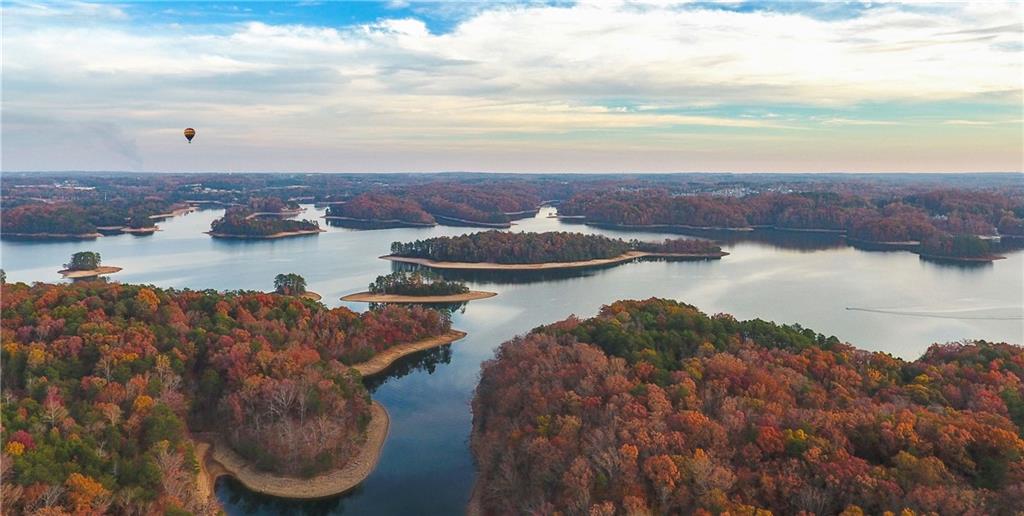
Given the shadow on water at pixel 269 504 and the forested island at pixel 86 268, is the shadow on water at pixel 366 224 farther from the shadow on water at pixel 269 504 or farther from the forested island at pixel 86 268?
the shadow on water at pixel 269 504

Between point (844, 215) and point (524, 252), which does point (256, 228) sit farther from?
point (844, 215)

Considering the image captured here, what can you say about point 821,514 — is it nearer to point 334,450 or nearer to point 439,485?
point 439,485

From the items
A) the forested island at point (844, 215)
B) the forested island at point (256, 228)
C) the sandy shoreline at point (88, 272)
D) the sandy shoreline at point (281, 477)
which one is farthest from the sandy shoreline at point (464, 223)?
the sandy shoreline at point (281, 477)

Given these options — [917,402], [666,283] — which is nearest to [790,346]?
[917,402]

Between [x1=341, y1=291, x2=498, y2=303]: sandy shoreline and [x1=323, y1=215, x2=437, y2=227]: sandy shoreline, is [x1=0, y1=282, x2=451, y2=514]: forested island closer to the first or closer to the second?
[x1=341, y1=291, x2=498, y2=303]: sandy shoreline

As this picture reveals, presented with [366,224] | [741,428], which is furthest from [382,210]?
[741,428]

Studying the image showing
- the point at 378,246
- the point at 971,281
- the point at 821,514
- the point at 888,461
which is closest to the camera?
the point at 821,514

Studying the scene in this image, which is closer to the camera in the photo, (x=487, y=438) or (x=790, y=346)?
(x=487, y=438)
